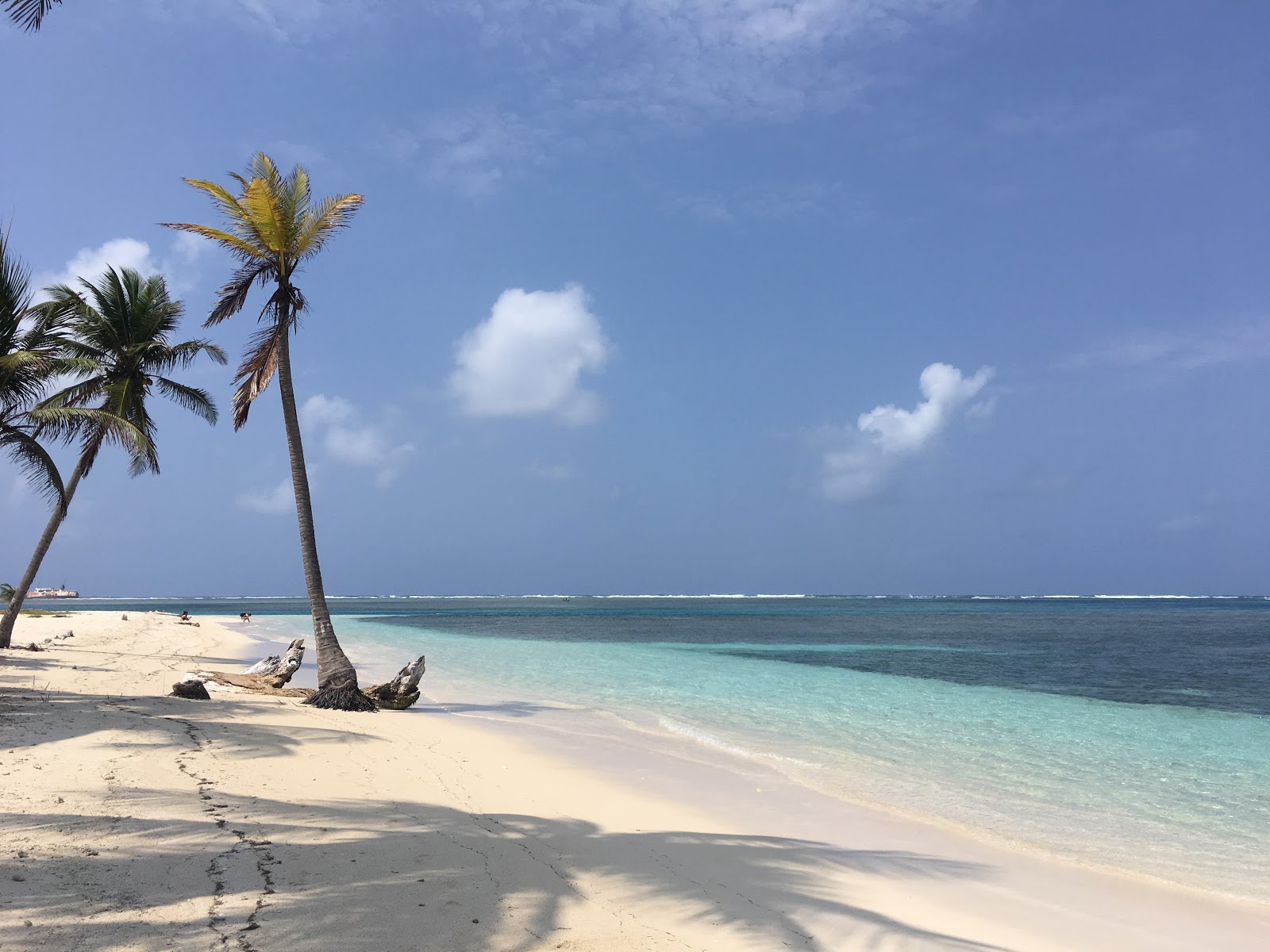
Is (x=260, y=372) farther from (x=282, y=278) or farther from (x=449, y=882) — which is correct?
(x=449, y=882)

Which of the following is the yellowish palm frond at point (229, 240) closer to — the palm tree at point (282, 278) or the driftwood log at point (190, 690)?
the palm tree at point (282, 278)

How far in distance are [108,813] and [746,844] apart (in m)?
4.94

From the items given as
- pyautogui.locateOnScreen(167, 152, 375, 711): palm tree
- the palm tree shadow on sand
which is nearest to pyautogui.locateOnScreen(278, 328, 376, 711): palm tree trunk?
pyautogui.locateOnScreen(167, 152, 375, 711): palm tree

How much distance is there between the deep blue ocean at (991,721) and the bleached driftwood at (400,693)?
8.30ft

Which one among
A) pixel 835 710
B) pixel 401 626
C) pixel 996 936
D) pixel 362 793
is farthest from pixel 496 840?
pixel 401 626

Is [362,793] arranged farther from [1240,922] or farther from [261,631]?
[261,631]

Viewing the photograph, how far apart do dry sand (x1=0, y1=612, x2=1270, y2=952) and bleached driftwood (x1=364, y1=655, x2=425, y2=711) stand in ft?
14.9

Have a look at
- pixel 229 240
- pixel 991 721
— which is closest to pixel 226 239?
pixel 229 240

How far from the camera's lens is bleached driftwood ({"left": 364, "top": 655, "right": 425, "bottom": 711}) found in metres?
13.8

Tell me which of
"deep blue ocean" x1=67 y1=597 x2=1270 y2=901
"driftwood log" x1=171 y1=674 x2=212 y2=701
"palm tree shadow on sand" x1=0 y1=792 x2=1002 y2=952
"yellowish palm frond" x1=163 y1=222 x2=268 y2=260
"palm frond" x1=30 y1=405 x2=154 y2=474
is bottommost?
"deep blue ocean" x1=67 y1=597 x2=1270 y2=901

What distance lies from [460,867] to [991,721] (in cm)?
1254

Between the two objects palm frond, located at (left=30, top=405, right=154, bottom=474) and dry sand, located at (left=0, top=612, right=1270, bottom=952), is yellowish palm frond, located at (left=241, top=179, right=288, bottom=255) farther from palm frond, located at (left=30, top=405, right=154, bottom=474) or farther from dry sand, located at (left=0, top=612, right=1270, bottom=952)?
dry sand, located at (left=0, top=612, right=1270, bottom=952)

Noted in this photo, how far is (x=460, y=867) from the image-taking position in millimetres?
5172

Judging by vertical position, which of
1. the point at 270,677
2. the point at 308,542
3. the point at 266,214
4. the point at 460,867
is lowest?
the point at 270,677
